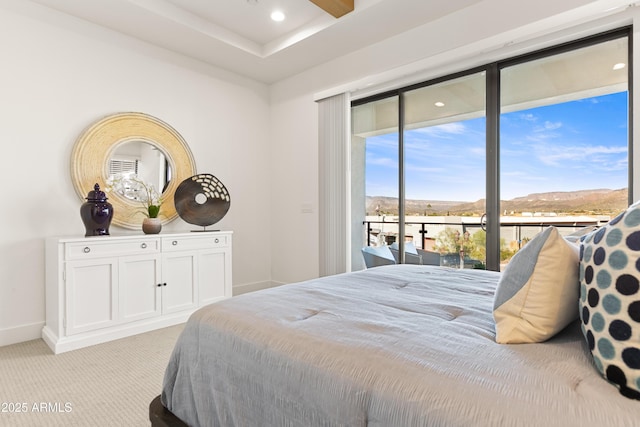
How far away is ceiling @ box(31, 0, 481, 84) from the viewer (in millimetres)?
2924

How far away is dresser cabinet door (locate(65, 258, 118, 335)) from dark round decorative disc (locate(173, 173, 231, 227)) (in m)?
0.84

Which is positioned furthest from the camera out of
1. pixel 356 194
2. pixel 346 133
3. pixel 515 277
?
pixel 356 194

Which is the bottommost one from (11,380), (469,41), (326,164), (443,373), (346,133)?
(11,380)

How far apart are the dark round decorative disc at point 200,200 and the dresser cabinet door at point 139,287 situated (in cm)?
59

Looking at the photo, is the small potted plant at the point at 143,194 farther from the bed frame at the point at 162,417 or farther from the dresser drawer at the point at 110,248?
Result: the bed frame at the point at 162,417

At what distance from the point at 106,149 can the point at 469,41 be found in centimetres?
326

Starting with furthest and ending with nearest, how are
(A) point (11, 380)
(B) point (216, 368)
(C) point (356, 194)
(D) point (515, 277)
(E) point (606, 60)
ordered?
1. (C) point (356, 194)
2. (E) point (606, 60)
3. (A) point (11, 380)
4. (B) point (216, 368)
5. (D) point (515, 277)

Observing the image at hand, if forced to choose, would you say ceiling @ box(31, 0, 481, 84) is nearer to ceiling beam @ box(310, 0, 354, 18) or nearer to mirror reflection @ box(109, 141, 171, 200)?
ceiling beam @ box(310, 0, 354, 18)

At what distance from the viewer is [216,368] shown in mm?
1168

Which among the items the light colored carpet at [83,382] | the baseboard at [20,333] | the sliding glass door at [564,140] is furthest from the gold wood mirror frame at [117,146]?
the sliding glass door at [564,140]

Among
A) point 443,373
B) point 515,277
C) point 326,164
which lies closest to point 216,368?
point 443,373

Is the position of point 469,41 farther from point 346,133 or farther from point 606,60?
point 346,133

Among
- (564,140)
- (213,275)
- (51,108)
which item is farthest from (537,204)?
(51,108)

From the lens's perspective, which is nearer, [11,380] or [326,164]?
[11,380]
